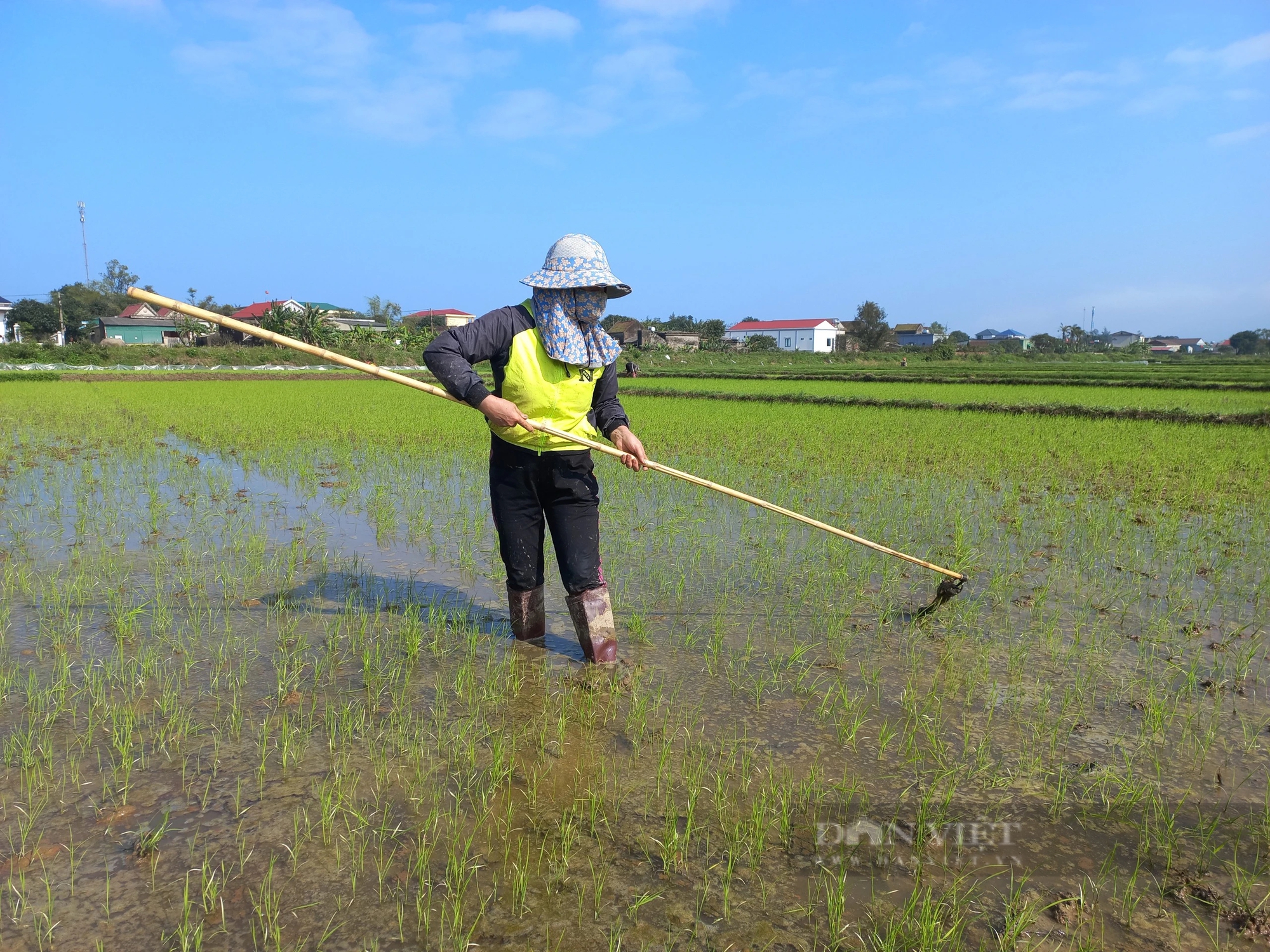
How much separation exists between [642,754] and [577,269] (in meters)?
1.59

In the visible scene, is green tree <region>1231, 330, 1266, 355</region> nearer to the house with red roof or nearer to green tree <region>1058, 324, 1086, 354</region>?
green tree <region>1058, 324, 1086, 354</region>

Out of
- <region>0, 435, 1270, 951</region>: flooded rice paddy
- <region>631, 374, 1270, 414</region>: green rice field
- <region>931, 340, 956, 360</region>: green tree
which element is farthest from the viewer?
<region>931, 340, 956, 360</region>: green tree

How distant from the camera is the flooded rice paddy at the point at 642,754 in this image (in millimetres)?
1653

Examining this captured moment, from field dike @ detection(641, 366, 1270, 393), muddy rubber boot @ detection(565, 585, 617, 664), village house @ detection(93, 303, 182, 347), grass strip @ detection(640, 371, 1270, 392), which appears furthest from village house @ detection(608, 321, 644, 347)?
muddy rubber boot @ detection(565, 585, 617, 664)

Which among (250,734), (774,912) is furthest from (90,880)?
(774,912)

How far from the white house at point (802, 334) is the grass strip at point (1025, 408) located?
4976cm

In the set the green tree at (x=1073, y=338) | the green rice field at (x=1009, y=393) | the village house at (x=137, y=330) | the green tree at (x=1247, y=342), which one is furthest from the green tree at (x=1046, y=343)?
the village house at (x=137, y=330)

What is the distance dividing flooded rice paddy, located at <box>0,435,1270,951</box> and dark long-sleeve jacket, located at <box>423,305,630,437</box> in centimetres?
101

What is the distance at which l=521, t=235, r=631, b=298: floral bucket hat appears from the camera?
2688 mm

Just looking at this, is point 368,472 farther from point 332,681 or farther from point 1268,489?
point 1268,489

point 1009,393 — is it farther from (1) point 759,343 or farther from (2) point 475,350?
(1) point 759,343

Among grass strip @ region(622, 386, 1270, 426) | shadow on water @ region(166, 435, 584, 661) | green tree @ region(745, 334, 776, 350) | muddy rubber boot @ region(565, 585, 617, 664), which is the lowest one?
shadow on water @ region(166, 435, 584, 661)

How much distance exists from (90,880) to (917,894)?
69.2 inches

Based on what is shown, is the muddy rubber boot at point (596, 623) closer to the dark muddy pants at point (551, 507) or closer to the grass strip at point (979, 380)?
the dark muddy pants at point (551, 507)
